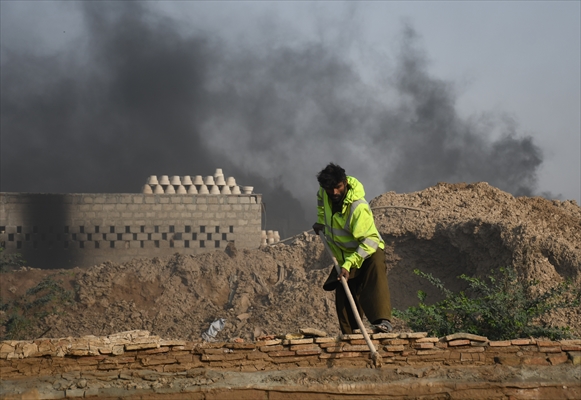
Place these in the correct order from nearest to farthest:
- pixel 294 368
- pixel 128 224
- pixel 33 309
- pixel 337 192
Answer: pixel 294 368 → pixel 337 192 → pixel 33 309 → pixel 128 224

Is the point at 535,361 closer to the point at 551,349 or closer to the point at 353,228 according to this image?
the point at 551,349

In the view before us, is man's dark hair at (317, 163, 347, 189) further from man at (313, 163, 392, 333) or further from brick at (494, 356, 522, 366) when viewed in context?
brick at (494, 356, 522, 366)

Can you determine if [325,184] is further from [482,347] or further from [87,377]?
[87,377]

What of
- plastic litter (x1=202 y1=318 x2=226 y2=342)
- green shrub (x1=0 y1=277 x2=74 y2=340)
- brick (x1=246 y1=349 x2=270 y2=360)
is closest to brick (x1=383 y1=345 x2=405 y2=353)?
brick (x1=246 y1=349 x2=270 y2=360)

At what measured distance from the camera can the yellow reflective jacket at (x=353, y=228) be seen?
5773 millimetres

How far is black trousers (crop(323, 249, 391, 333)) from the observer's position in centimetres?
591

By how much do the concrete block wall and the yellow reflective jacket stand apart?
1283 centimetres

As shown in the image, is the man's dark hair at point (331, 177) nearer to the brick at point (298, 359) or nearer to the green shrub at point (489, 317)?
the brick at point (298, 359)

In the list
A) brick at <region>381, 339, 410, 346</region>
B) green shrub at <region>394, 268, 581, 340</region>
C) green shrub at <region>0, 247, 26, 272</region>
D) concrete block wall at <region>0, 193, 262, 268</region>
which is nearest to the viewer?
brick at <region>381, 339, 410, 346</region>

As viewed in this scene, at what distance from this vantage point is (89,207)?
18734 millimetres

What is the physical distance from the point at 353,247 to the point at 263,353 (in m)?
1.15

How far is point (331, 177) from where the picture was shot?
18.8ft

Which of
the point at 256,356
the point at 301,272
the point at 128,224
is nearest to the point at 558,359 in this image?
the point at 256,356

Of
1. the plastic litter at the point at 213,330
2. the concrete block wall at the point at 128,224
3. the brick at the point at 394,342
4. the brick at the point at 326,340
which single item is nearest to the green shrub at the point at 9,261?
the concrete block wall at the point at 128,224
